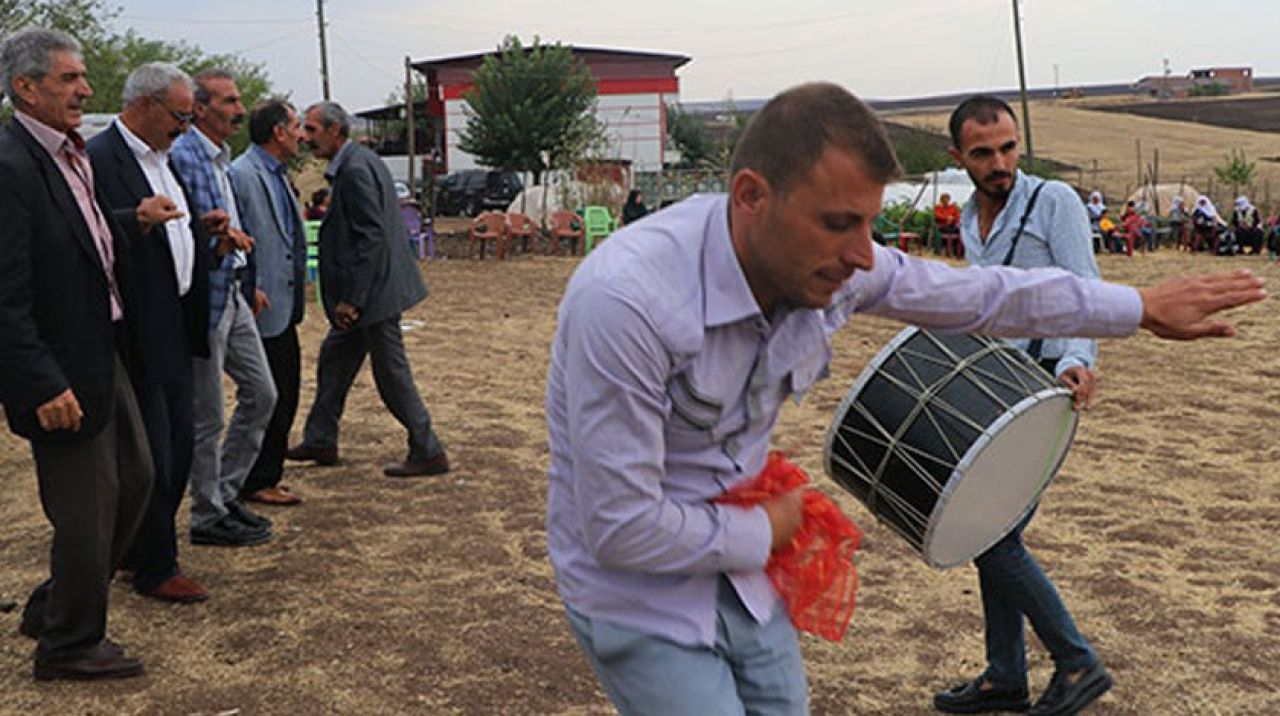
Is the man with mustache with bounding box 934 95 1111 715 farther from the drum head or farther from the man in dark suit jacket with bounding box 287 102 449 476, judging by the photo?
the man in dark suit jacket with bounding box 287 102 449 476

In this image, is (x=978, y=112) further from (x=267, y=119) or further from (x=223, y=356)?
(x=267, y=119)

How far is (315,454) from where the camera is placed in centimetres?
760

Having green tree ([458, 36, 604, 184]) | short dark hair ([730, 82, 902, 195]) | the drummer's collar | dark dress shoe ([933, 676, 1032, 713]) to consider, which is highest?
green tree ([458, 36, 604, 184])

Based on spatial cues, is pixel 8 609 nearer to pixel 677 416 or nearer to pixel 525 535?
pixel 525 535

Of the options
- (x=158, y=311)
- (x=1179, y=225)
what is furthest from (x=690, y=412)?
(x=1179, y=225)

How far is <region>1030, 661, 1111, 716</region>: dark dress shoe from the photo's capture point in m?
4.12

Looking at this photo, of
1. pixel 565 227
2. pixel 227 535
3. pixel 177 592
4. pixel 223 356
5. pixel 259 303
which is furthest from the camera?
pixel 565 227

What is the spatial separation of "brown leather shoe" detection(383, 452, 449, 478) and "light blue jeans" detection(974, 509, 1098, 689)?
391 centimetres

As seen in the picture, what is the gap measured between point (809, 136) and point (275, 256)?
493 cm

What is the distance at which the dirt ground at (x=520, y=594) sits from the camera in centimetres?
451

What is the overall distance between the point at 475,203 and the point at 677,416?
39.3 m

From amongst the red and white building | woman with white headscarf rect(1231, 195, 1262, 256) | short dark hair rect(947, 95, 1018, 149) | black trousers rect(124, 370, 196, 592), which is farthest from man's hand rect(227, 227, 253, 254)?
the red and white building

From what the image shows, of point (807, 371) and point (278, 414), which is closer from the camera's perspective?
point (807, 371)

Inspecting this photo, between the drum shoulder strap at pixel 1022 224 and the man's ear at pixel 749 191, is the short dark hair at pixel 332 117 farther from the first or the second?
the man's ear at pixel 749 191
